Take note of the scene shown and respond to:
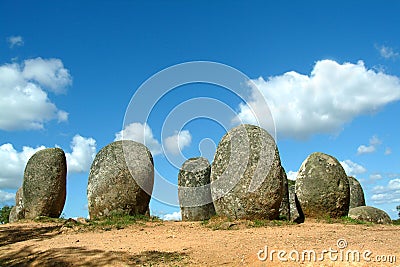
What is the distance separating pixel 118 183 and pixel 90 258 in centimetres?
750

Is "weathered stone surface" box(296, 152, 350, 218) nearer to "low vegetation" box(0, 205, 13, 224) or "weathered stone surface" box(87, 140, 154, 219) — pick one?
"weathered stone surface" box(87, 140, 154, 219)

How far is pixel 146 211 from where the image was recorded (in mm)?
17000

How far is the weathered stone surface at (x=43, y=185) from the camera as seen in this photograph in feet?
62.2

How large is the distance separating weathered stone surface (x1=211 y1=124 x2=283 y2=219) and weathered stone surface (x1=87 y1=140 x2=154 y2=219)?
3870 millimetres

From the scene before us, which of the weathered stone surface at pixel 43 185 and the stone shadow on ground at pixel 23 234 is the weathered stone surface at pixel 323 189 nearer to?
the stone shadow on ground at pixel 23 234

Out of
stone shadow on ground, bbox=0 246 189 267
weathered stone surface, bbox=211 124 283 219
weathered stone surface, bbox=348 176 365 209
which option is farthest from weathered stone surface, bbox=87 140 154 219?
weathered stone surface, bbox=348 176 365 209

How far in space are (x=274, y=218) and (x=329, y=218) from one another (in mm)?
4339

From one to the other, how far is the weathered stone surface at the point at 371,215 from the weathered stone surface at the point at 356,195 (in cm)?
396

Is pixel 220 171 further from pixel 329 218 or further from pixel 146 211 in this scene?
pixel 329 218

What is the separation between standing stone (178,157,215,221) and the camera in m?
16.8

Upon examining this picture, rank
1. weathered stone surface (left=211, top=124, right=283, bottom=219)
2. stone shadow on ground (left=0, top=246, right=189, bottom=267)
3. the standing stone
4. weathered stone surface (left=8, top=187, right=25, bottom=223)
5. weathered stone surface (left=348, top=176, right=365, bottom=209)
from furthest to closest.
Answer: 1. weathered stone surface (left=348, top=176, right=365, bottom=209)
2. weathered stone surface (left=8, top=187, right=25, bottom=223)
3. the standing stone
4. weathered stone surface (left=211, top=124, right=283, bottom=219)
5. stone shadow on ground (left=0, top=246, right=189, bottom=267)

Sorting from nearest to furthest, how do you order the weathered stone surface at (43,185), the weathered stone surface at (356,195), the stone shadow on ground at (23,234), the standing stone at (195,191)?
the stone shadow on ground at (23,234), the standing stone at (195,191), the weathered stone surface at (43,185), the weathered stone surface at (356,195)

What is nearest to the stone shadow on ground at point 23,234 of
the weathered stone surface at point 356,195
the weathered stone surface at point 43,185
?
the weathered stone surface at point 43,185

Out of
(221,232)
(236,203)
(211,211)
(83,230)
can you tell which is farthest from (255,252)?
(211,211)
